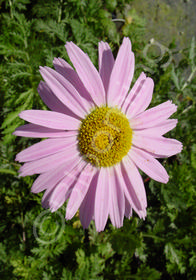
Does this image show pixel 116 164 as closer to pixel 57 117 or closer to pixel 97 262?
pixel 57 117

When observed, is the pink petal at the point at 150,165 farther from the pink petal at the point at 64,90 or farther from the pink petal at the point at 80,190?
the pink petal at the point at 64,90

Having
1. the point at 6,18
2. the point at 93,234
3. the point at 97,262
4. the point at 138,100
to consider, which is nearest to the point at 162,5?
the point at 6,18

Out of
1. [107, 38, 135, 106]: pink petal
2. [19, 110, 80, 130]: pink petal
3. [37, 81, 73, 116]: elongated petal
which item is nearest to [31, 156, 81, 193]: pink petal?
[19, 110, 80, 130]: pink petal

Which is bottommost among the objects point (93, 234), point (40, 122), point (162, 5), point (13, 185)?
point (93, 234)

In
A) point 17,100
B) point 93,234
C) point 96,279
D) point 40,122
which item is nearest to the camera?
point 40,122

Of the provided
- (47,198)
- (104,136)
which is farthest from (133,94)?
(47,198)

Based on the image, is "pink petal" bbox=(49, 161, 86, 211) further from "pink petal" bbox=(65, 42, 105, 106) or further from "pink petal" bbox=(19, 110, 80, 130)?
"pink petal" bbox=(65, 42, 105, 106)

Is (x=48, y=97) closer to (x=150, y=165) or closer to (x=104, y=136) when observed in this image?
(x=104, y=136)

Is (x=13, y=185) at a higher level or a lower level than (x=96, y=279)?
higher
